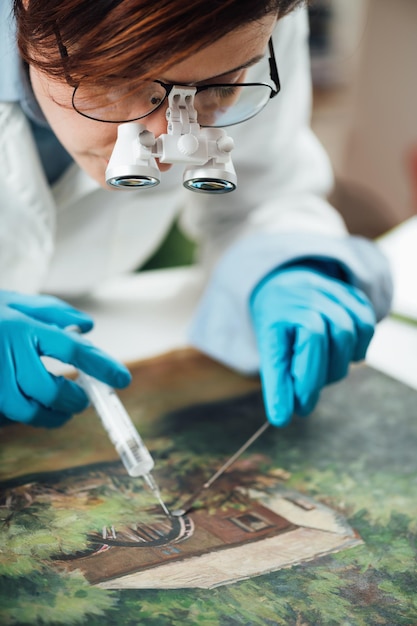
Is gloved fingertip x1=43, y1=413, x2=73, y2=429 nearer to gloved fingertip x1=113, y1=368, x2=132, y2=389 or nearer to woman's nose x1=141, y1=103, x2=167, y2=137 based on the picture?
gloved fingertip x1=113, y1=368, x2=132, y2=389

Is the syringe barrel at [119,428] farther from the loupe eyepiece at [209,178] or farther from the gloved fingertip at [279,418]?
the loupe eyepiece at [209,178]

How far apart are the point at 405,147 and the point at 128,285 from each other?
1.47 metres

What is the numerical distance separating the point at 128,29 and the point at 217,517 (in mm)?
437

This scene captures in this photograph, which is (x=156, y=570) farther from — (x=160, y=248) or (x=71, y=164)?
(x=160, y=248)

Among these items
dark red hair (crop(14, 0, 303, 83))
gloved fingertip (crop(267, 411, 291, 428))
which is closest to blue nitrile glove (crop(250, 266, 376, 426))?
gloved fingertip (crop(267, 411, 291, 428))

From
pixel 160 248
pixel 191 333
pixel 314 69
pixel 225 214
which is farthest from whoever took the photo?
pixel 314 69

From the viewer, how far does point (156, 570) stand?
61 centimetres

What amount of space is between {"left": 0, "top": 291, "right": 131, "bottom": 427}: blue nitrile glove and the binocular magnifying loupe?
20 cm

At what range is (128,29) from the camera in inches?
20.4

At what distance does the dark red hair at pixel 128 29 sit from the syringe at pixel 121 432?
1.08 feet

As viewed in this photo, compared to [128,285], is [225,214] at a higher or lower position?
higher

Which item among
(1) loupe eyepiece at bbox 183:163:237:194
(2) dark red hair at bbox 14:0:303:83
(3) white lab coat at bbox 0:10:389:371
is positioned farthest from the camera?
(3) white lab coat at bbox 0:10:389:371

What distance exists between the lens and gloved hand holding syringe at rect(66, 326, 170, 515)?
718 millimetres

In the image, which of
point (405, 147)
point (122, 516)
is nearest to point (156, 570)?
point (122, 516)
